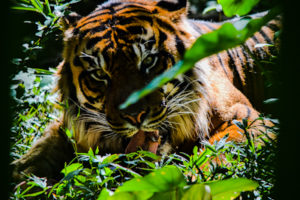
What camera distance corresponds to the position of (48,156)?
6.84 feet

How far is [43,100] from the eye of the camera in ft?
8.51

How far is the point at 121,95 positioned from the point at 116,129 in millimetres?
177

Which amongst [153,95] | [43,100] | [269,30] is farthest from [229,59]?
[43,100]

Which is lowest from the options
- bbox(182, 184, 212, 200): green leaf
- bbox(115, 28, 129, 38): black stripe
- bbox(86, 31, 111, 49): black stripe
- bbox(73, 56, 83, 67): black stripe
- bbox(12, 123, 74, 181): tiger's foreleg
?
bbox(12, 123, 74, 181): tiger's foreleg

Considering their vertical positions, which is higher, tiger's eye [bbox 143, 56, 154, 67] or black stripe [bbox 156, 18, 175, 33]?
black stripe [bbox 156, 18, 175, 33]

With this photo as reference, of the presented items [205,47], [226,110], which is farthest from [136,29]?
[205,47]

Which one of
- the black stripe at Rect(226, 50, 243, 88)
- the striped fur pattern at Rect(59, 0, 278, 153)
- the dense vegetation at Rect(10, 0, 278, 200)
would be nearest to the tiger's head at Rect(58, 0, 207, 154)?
the striped fur pattern at Rect(59, 0, 278, 153)

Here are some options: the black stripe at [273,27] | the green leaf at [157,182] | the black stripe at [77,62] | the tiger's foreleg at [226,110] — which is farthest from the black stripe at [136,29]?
the black stripe at [273,27]

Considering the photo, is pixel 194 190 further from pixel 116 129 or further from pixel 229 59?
pixel 229 59

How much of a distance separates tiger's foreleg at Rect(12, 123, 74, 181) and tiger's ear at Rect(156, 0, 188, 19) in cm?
105

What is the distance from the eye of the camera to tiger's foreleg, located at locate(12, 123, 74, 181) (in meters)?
1.92

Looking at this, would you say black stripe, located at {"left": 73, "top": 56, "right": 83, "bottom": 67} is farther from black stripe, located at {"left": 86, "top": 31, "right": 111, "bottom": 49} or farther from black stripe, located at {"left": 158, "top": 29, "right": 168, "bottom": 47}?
black stripe, located at {"left": 158, "top": 29, "right": 168, "bottom": 47}

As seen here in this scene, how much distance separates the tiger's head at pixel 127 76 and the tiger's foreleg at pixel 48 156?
10 centimetres

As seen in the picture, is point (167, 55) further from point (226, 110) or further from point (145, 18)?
point (226, 110)
